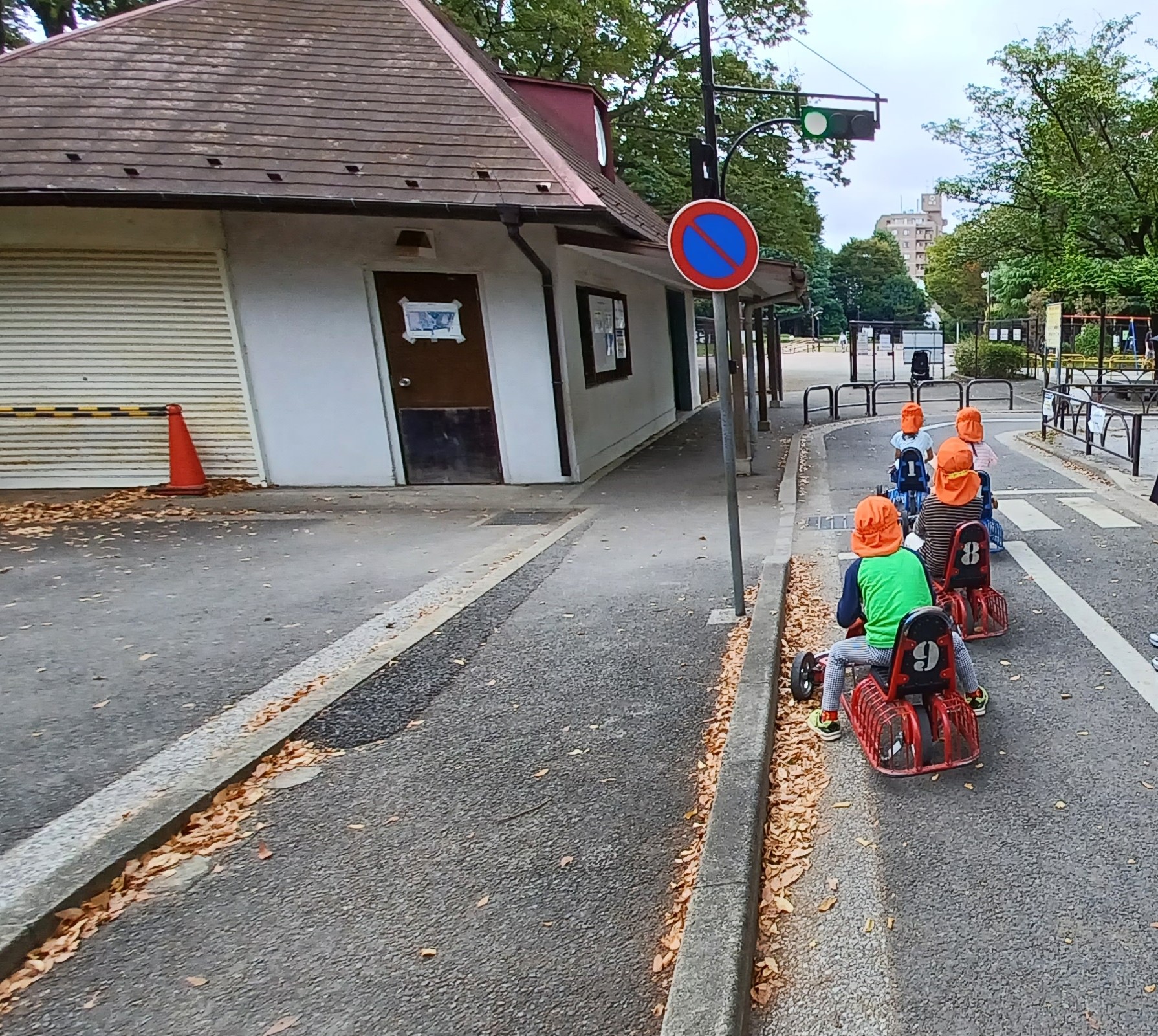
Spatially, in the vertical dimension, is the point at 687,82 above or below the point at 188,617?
above

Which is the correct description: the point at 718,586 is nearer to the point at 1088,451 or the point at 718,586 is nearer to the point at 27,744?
the point at 27,744

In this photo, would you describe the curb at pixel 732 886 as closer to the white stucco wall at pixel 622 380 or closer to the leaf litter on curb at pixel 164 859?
the leaf litter on curb at pixel 164 859

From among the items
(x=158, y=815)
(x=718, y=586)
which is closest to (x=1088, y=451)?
(x=718, y=586)

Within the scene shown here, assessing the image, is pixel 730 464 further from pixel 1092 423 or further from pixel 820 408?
pixel 820 408

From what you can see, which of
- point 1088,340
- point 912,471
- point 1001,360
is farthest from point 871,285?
point 912,471

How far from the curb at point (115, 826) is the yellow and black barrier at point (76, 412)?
691 cm

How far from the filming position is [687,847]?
2795 millimetres

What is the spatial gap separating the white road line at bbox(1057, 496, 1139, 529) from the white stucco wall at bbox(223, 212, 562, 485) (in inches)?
233

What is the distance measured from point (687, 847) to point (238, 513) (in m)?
7.39

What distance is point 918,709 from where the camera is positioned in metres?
3.40

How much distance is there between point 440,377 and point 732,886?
8192 millimetres

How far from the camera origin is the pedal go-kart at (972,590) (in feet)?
14.5

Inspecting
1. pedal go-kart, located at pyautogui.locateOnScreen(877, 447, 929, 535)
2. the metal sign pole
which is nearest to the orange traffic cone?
the metal sign pole

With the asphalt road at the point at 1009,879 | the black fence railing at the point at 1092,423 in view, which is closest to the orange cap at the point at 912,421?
the asphalt road at the point at 1009,879
